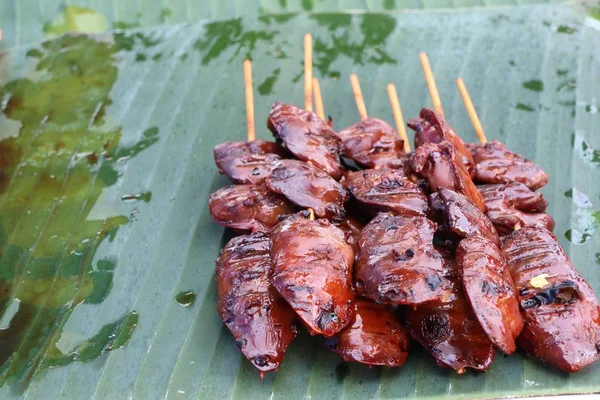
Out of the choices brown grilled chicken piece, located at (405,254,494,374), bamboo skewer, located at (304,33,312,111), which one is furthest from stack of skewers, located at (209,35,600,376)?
bamboo skewer, located at (304,33,312,111)

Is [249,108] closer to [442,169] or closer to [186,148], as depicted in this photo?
[186,148]

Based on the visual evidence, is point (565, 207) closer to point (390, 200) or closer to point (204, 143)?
point (390, 200)

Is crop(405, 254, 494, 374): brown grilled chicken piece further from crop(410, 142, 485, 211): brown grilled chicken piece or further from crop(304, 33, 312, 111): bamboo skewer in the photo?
crop(304, 33, 312, 111): bamboo skewer

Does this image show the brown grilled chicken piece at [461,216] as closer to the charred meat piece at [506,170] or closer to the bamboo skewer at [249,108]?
the charred meat piece at [506,170]

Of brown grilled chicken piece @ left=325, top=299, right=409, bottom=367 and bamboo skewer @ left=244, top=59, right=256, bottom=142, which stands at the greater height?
bamboo skewer @ left=244, top=59, right=256, bottom=142

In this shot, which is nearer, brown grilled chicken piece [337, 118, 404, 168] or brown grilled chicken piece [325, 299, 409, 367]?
brown grilled chicken piece [325, 299, 409, 367]

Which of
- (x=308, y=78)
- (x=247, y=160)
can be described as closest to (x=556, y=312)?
(x=247, y=160)

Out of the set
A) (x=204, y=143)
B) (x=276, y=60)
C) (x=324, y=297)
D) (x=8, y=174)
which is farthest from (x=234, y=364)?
(x=276, y=60)

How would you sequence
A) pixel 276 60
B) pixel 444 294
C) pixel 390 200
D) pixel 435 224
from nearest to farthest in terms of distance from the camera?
pixel 444 294 → pixel 435 224 → pixel 390 200 → pixel 276 60
